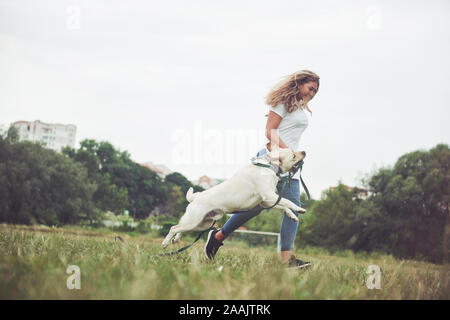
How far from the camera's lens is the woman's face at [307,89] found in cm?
439

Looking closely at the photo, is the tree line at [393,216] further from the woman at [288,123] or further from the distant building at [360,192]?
the woman at [288,123]

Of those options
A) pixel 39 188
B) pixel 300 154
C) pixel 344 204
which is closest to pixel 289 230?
pixel 300 154

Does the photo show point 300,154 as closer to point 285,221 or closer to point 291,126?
point 291,126

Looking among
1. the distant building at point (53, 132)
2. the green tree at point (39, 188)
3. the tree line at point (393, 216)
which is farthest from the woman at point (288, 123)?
the distant building at point (53, 132)

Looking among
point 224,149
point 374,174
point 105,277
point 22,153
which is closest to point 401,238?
point 374,174

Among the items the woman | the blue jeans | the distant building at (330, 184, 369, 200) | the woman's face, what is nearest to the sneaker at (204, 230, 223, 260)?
the woman

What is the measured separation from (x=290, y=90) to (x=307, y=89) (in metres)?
0.21

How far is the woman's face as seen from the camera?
14.4 ft

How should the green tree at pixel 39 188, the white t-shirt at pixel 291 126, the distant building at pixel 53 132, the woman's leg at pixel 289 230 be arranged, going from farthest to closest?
1. the distant building at pixel 53 132
2. the green tree at pixel 39 188
3. the woman's leg at pixel 289 230
4. the white t-shirt at pixel 291 126

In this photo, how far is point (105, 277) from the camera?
2617mm

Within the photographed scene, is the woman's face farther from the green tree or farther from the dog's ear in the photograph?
the green tree

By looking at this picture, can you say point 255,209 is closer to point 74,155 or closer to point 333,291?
point 333,291

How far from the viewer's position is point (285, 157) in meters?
4.00
